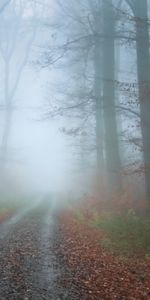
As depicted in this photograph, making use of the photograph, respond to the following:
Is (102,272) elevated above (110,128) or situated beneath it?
situated beneath

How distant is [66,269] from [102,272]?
0.89 m

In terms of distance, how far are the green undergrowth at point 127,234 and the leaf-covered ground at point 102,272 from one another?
1.27ft

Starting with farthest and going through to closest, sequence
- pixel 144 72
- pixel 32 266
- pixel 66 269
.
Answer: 1. pixel 144 72
2. pixel 32 266
3. pixel 66 269

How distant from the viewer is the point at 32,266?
11.0 metres

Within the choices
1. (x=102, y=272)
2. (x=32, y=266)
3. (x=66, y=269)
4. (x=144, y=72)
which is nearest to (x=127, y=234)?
(x=102, y=272)

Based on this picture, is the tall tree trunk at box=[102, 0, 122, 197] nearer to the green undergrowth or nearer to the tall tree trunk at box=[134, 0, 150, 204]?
the tall tree trunk at box=[134, 0, 150, 204]

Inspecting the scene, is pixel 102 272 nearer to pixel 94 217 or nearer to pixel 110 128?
pixel 94 217

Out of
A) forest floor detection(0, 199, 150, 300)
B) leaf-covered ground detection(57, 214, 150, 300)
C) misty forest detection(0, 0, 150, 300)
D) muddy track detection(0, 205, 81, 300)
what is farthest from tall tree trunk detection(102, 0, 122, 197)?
leaf-covered ground detection(57, 214, 150, 300)

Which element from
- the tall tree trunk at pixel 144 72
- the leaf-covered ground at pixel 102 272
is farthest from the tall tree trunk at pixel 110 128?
the leaf-covered ground at pixel 102 272

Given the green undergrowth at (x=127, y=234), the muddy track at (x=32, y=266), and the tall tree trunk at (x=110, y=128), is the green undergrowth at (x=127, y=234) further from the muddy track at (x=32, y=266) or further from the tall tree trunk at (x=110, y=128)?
the tall tree trunk at (x=110, y=128)

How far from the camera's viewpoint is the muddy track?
8.79 m

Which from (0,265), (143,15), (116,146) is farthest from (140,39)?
(0,265)

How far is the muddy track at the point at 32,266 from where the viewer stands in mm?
8789

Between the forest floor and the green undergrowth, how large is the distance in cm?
35
